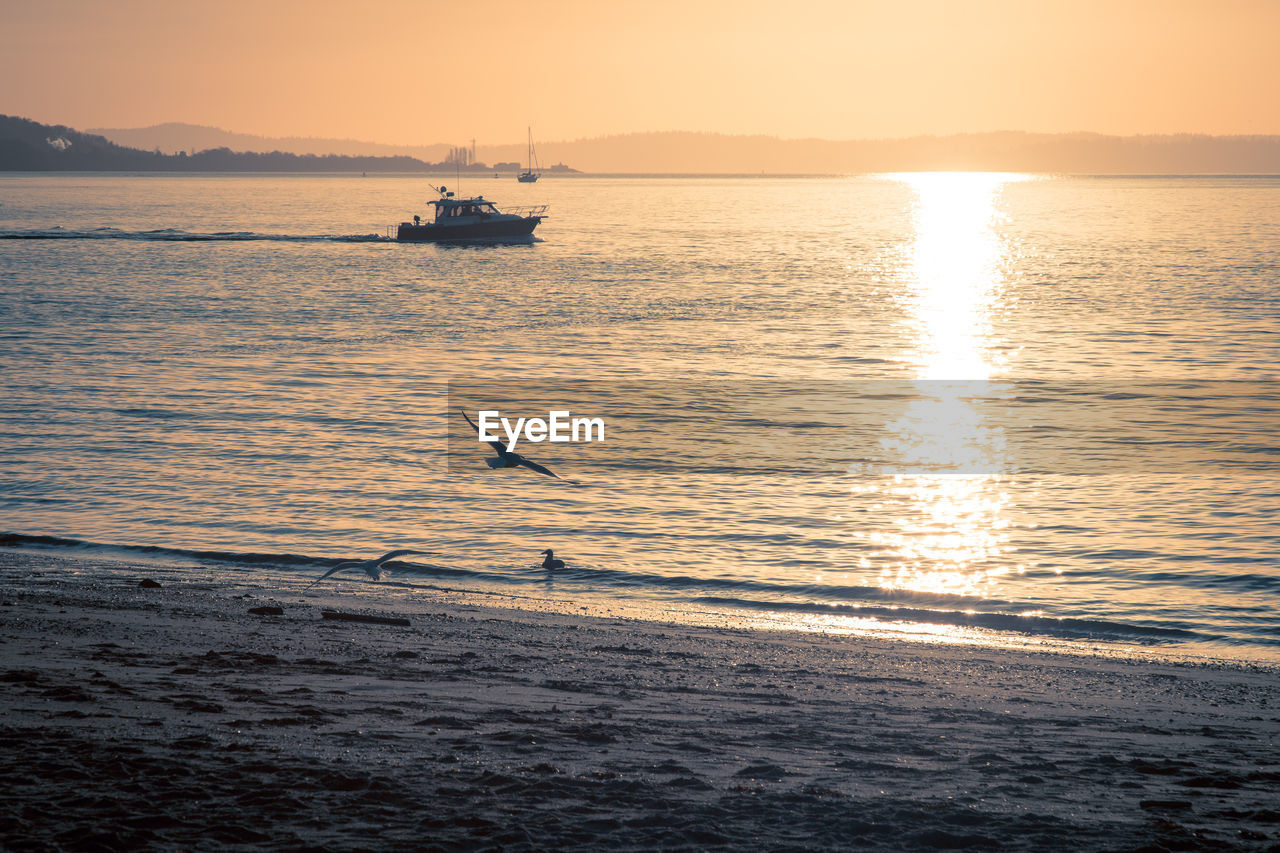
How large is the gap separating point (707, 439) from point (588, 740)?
17.0 metres

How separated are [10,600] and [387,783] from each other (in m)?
5.73

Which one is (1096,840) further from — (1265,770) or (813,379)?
(813,379)

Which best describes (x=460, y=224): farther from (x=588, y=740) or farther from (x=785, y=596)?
(x=588, y=740)

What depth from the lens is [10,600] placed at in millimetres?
9492

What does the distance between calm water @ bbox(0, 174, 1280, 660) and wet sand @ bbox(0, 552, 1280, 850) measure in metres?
2.93

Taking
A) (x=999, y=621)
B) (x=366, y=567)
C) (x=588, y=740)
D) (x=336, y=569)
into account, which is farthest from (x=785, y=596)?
(x=588, y=740)

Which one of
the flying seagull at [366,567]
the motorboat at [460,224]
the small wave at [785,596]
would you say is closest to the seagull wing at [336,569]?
the flying seagull at [366,567]

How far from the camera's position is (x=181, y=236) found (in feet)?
304

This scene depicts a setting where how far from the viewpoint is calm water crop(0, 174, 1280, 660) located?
13.3m

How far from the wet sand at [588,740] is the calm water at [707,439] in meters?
2.93

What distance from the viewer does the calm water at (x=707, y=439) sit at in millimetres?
13320

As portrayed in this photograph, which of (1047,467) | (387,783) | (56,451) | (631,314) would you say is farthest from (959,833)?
(631,314)

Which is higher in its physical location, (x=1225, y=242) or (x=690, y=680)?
(x=1225, y=242)

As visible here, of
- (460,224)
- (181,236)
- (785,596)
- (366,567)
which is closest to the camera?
(785,596)
